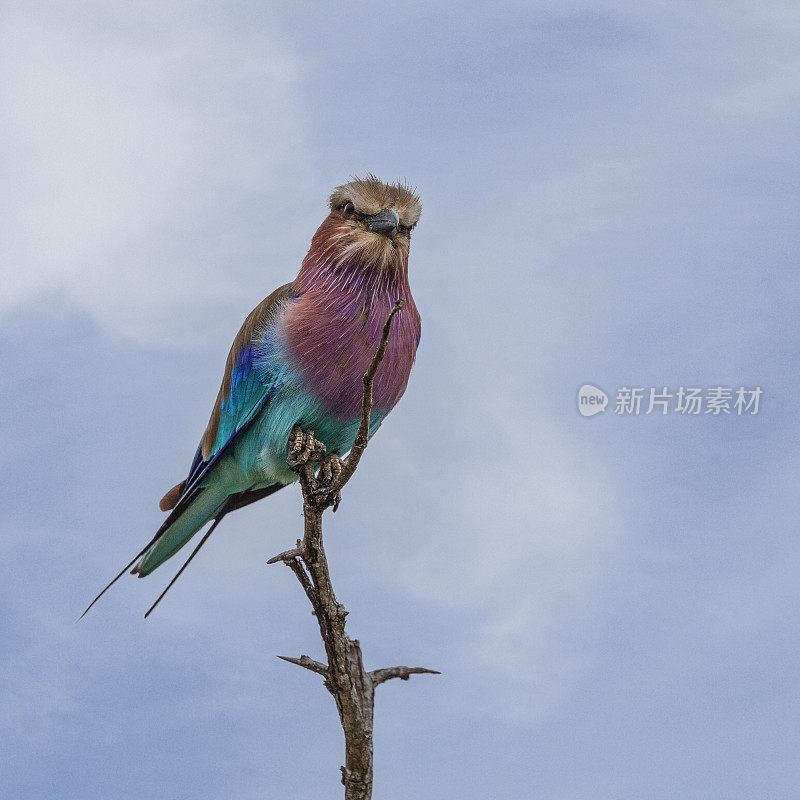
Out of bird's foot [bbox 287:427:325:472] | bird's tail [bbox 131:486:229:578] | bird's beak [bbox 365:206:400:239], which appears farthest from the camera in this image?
bird's tail [bbox 131:486:229:578]

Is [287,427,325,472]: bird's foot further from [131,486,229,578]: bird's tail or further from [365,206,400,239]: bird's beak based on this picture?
[365,206,400,239]: bird's beak

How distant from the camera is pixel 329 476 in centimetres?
576

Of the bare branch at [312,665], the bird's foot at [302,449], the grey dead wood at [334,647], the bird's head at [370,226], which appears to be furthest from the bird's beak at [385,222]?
the bare branch at [312,665]

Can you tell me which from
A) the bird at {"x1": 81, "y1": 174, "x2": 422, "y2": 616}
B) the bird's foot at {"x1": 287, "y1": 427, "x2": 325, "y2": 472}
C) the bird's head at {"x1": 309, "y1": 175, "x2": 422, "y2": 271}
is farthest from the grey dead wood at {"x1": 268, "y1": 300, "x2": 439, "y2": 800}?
the bird's head at {"x1": 309, "y1": 175, "x2": 422, "y2": 271}

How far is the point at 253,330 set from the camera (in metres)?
6.02

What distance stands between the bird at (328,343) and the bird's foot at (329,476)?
0.15 meters

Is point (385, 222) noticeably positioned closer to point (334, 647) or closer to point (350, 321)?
point (350, 321)

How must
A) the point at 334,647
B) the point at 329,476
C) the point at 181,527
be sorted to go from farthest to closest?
the point at 181,527
the point at 329,476
the point at 334,647

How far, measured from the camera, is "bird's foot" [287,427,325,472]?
5688 millimetres

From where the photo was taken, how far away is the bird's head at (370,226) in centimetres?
581

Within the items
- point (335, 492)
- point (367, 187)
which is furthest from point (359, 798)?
point (367, 187)

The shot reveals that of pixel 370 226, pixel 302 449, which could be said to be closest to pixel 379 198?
pixel 370 226

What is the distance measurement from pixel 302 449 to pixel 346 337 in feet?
2.03

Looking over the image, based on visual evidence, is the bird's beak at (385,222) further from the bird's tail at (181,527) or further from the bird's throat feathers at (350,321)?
the bird's tail at (181,527)
